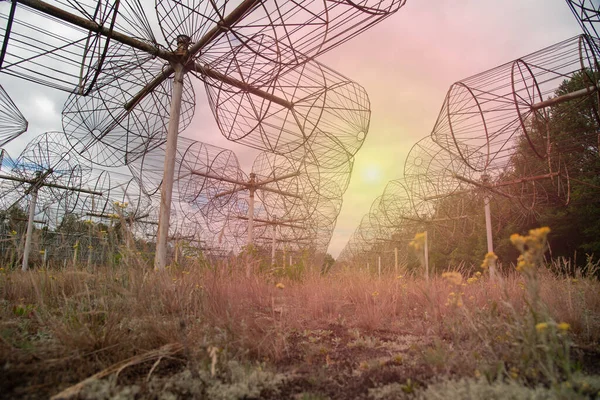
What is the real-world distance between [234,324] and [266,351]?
0.34m

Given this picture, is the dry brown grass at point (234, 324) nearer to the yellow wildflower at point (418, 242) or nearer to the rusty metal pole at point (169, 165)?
the yellow wildflower at point (418, 242)

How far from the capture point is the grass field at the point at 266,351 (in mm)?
1728

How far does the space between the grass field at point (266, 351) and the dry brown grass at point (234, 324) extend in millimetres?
13

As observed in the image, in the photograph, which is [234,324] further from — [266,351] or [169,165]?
[169,165]

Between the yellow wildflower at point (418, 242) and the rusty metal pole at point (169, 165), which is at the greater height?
the rusty metal pole at point (169, 165)

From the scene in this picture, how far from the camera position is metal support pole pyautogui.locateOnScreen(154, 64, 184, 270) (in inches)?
209

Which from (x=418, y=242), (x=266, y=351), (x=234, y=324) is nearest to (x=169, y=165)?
(x=234, y=324)

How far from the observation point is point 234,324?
2.62m

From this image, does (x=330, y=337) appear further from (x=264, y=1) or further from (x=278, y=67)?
(x=278, y=67)

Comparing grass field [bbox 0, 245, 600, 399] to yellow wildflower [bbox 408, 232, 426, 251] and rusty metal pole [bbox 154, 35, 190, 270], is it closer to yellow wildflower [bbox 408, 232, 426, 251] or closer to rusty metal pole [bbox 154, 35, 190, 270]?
yellow wildflower [bbox 408, 232, 426, 251]

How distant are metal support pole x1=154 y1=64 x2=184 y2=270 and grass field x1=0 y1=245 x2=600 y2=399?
5.32ft

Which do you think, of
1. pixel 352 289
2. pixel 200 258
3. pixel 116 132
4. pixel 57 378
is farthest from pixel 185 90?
pixel 57 378

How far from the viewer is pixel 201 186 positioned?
507 inches

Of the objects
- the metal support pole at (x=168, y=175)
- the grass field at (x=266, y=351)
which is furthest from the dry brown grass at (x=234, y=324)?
the metal support pole at (x=168, y=175)
